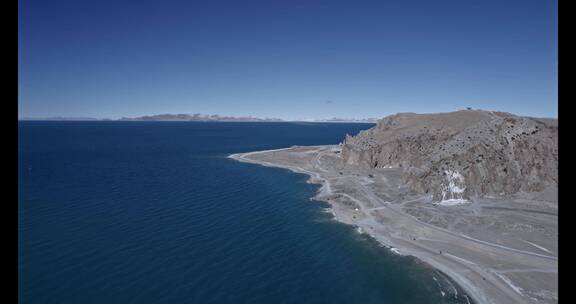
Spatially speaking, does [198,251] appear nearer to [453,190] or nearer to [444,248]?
[444,248]

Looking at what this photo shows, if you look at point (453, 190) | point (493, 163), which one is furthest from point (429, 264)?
point (493, 163)

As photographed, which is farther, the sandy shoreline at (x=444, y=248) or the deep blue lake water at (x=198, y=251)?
the sandy shoreline at (x=444, y=248)

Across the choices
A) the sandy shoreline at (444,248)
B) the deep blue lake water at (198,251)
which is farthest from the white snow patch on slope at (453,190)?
the deep blue lake water at (198,251)

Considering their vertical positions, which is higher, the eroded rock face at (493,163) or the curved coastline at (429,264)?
the eroded rock face at (493,163)

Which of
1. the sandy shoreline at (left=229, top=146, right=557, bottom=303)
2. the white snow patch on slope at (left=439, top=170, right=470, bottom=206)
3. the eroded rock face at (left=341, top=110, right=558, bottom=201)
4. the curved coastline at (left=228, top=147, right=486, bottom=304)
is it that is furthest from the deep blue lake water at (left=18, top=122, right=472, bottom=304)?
the eroded rock face at (left=341, top=110, right=558, bottom=201)

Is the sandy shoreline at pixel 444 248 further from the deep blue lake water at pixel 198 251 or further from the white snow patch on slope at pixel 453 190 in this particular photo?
the white snow patch on slope at pixel 453 190

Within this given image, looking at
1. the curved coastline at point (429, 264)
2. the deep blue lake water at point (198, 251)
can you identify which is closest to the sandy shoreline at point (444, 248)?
the curved coastline at point (429, 264)

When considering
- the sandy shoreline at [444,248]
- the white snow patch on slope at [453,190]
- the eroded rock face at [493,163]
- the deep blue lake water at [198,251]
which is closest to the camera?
the deep blue lake water at [198,251]

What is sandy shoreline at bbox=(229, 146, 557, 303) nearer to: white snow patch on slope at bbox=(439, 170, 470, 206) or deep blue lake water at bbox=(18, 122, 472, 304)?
deep blue lake water at bbox=(18, 122, 472, 304)

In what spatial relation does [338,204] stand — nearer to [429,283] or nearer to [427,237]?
[427,237]

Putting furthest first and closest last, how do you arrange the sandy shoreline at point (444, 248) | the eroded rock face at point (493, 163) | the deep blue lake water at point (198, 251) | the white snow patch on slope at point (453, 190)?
the eroded rock face at point (493, 163), the white snow patch on slope at point (453, 190), the sandy shoreline at point (444, 248), the deep blue lake water at point (198, 251)
